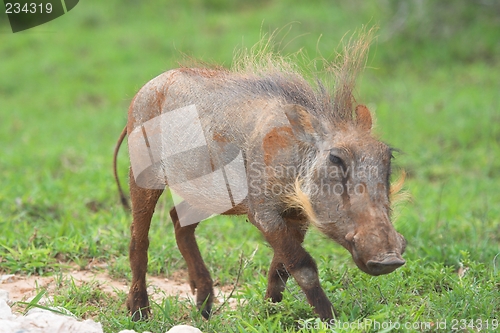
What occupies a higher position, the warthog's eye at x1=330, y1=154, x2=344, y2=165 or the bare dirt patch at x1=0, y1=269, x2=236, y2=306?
the warthog's eye at x1=330, y1=154, x2=344, y2=165

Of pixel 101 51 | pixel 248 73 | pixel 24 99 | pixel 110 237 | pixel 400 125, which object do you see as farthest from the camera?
pixel 101 51

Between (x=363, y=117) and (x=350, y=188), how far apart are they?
554 mm

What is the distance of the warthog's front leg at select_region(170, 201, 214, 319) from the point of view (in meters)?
4.29

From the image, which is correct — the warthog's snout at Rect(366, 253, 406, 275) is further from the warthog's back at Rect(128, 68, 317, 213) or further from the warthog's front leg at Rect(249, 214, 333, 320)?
the warthog's back at Rect(128, 68, 317, 213)

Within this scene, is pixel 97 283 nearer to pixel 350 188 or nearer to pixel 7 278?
pixel 7 278

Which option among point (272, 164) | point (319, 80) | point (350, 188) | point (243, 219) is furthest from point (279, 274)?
point (243, 219)

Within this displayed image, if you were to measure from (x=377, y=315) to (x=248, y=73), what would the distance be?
5.18 ft

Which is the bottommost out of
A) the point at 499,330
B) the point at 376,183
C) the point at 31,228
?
the point at 31,228

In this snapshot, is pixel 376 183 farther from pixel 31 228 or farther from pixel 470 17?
pixel 470 17

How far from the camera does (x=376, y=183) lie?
10.2 ft

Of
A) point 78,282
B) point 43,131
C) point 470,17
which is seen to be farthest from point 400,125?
point 78,282

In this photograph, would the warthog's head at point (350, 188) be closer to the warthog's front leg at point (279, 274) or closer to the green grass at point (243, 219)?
the green grass at point (243, 219)

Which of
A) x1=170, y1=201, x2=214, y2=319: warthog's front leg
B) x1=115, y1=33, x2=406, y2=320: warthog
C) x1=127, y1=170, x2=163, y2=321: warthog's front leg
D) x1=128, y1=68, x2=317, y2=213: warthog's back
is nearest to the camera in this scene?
x1=115, y1=33, x2=406, y2=320: warthog

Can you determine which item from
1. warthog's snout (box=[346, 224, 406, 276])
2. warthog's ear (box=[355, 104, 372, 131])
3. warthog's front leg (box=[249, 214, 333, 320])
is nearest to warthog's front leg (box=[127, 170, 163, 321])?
warthog's front leg (box=[249, 214, 333, 320])
